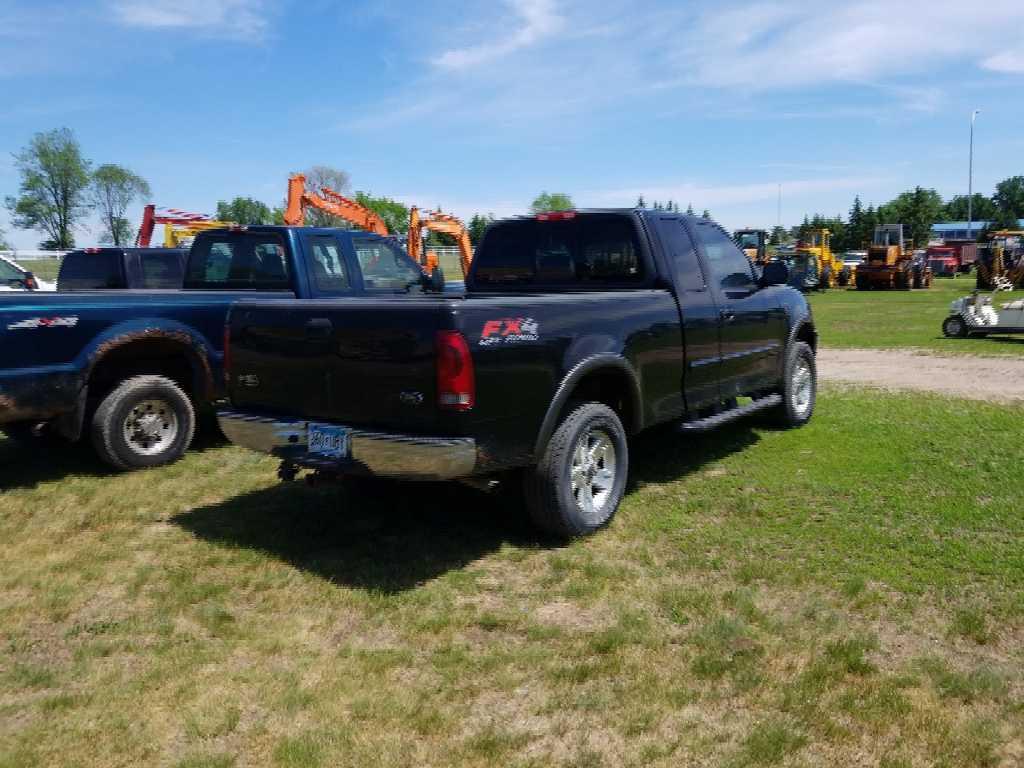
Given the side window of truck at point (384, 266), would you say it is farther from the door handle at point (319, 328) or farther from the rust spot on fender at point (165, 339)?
the door handle at point (319, 328)

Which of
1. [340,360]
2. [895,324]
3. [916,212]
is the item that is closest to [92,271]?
[340,360]

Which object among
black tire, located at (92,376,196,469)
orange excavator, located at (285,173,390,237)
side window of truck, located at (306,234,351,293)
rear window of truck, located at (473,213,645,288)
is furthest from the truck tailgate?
orange excavator, located at (285,173,390,237)

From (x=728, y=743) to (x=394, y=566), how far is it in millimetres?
2195

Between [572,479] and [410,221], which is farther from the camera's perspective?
[410,221]

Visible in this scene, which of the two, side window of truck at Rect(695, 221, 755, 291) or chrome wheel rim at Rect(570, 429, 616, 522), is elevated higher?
side window of truck at Rect(695, 221, 755, 291)

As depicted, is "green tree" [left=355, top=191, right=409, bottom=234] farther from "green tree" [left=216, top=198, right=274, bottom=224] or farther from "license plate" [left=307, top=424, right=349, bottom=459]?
"license plate" [left=307, top=424, right=349, bottom=459]

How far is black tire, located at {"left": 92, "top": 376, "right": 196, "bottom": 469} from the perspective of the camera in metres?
6.45

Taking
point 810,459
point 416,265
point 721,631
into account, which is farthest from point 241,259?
point 721,631

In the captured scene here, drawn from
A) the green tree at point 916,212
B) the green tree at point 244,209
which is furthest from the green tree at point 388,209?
the green tree at point 916,212

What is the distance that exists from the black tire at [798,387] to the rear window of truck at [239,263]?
182 inches

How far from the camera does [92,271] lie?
9.81 metres

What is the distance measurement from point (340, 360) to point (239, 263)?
3951mm

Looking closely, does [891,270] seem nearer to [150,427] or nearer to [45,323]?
[150,427]

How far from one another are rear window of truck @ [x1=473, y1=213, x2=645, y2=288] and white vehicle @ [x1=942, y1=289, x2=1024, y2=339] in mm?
11975
